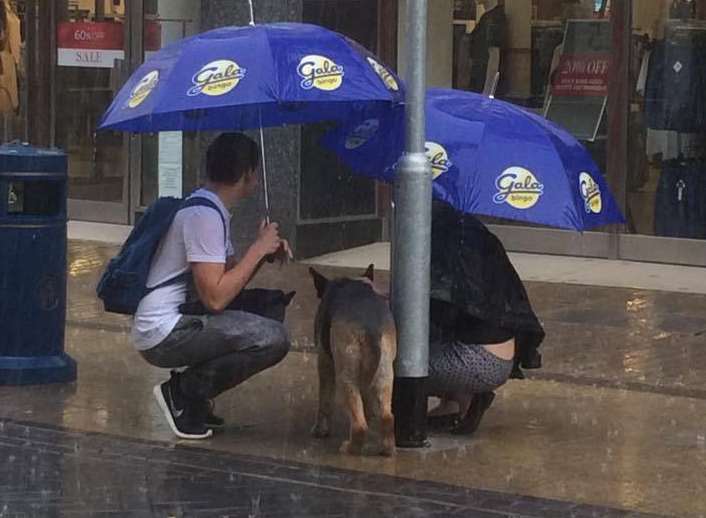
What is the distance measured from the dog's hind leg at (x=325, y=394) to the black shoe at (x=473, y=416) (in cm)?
62

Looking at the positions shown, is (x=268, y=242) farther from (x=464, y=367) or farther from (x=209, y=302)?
(x=464, y=367)

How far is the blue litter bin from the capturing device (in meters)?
8.69

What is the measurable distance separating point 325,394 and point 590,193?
1533mm

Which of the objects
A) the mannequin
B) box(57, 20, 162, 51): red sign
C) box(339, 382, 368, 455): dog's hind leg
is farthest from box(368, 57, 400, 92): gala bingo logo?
box(57, 20, 162, 51): red sign

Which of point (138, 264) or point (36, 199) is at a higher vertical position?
point (36, 199)

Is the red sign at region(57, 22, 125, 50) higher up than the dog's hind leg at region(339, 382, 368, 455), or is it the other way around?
the red sign at region(57, 22, 125, 50)

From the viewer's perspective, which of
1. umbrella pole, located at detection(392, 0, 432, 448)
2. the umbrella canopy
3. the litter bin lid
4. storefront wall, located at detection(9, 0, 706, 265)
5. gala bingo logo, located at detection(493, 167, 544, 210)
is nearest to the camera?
→ the umbrella canopy

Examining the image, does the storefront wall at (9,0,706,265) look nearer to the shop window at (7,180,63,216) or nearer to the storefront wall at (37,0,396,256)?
the storefront wall at (37,0,396,256)

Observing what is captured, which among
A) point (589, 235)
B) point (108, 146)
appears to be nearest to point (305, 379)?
point (589, 235)

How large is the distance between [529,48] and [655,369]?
496cm

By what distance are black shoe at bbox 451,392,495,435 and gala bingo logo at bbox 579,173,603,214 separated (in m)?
1.08

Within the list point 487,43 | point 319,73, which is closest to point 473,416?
point 319,73

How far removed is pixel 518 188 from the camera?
7.18 meters

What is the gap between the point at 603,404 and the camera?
8.69 meters
